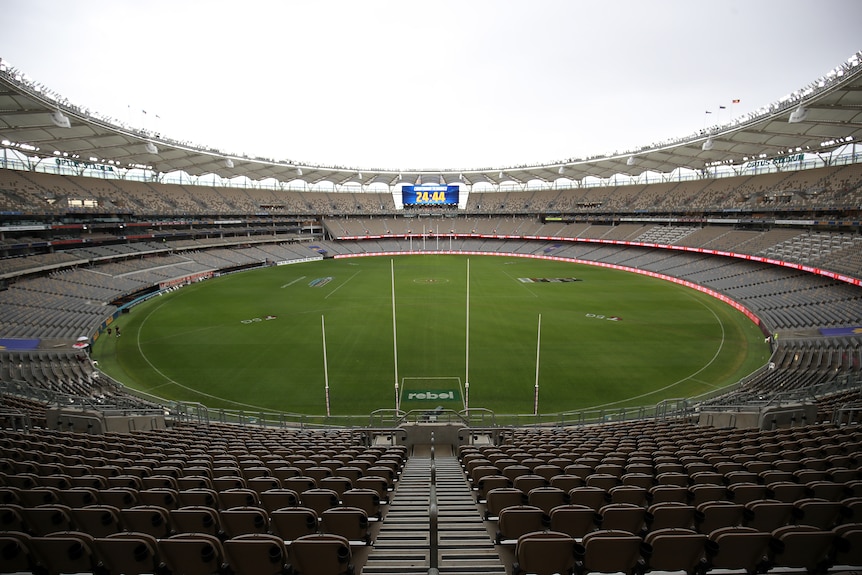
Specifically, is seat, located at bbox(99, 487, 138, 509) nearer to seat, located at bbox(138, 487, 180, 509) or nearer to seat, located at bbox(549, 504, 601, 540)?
seat, located at bbox(138, 487, 180, 509)

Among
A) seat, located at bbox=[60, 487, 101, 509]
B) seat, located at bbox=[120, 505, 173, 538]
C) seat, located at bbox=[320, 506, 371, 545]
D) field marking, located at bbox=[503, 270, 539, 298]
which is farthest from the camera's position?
field marking, located at bbox=[503, 270, 539, 298]

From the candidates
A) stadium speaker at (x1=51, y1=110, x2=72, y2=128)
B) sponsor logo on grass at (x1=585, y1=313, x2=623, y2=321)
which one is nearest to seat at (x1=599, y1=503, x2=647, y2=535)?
sponsor logo on grass at (x1=585, y1=313, x2=623, y2=321)

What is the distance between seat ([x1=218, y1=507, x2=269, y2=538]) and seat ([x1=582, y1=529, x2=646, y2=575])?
3629 mm

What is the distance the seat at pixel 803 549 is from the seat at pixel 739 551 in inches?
3.8

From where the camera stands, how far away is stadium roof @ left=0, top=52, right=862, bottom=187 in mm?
33719

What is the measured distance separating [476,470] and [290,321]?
3145cm

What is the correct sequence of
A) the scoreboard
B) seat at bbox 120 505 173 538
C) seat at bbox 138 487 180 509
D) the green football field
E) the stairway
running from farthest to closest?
the scoreboard → the green football field → seat at bbox 138 487 180 509 → seat at bbox 120 505 173 538 → the stairway

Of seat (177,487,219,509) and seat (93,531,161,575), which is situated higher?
seat (93,531,161,575)

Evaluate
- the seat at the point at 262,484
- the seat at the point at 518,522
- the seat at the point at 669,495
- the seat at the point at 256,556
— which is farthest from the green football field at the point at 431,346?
the seat at the point at 256,556

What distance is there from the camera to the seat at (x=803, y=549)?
4.16 meters

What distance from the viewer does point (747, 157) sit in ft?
200

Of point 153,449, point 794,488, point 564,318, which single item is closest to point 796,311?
point 564,318

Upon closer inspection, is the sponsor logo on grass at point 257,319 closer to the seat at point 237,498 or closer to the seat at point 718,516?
the seat at point 237,498

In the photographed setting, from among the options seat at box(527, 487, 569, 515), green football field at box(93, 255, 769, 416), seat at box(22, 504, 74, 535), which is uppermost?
seat at box(22, 504, 74, 535)
